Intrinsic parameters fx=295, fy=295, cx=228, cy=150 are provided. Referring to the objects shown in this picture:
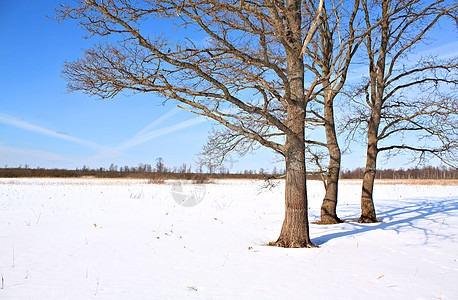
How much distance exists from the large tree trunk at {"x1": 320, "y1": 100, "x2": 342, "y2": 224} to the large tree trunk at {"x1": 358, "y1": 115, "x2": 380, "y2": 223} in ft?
3.97

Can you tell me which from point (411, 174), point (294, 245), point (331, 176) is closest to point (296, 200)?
point (294, 245)

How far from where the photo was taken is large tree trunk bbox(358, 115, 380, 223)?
989 centimetres

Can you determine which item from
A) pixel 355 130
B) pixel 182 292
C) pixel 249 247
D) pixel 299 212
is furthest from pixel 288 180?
pixel 355 130

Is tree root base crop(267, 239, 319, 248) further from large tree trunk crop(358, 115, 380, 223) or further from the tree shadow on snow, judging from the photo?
large tree trunk crop(358, 115, 380, 223)

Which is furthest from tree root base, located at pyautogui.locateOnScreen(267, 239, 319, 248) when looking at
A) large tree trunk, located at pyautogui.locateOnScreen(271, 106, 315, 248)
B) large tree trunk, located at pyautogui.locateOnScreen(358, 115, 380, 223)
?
large tree trunk, located at pyautogui.locateOnScreen(358, 115, 380, 223)

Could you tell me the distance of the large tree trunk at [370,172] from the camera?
989cm

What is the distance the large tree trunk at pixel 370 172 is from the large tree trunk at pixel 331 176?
47.7 inches

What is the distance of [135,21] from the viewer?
5.80 metres

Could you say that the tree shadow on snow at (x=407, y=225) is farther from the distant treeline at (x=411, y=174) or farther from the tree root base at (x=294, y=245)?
A: the distant treeline at (x=411, y=174)

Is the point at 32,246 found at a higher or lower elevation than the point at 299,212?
lower

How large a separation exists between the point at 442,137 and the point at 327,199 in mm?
4404

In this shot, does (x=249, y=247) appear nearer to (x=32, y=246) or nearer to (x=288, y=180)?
(x=288, y=180)

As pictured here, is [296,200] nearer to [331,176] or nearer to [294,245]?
[294,245]

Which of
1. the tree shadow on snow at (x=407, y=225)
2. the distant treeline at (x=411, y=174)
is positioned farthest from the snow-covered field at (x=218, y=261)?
the distant treeline at (x=411, y=174)
